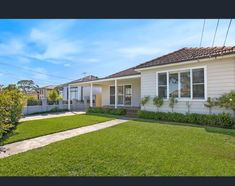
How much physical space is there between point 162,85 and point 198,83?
2.48m

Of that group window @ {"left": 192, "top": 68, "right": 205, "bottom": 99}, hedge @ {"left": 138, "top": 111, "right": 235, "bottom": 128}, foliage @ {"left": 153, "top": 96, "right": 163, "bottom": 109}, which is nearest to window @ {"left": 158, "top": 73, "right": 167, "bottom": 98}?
foliage @ {"left": 153, "top": 96, "right": 163, "bottom": 109}

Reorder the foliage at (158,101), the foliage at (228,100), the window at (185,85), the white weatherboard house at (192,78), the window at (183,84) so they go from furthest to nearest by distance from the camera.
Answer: the foliage at (158,101)
the window at (185,85)
the window at (183,84)
the white weatherboard house at (192,78)
the foliage at (228,100)

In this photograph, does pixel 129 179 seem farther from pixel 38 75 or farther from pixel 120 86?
pixel 38 75

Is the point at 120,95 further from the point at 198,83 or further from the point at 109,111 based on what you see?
the point at 198,83

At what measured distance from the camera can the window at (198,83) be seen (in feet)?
34.6

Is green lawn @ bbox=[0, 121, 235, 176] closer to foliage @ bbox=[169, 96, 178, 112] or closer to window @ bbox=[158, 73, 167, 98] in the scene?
foliage @ bbox=[169, 96, 178, 112]

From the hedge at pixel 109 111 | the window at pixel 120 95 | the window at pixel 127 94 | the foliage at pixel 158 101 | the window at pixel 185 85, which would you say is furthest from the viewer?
the window at pixel 120 95

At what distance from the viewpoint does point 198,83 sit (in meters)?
10.7

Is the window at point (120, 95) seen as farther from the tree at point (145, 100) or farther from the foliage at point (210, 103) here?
the foliage at point (210, 103)

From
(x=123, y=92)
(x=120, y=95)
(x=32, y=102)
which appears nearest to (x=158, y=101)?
(x=123, y=92)

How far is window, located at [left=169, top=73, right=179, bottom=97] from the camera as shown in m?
11.7

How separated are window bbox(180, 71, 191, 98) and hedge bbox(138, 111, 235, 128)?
133 cm

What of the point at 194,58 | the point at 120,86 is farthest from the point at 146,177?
the point at 120,86

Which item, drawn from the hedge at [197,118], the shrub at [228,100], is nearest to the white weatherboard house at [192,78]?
the shrub at [228,100]
